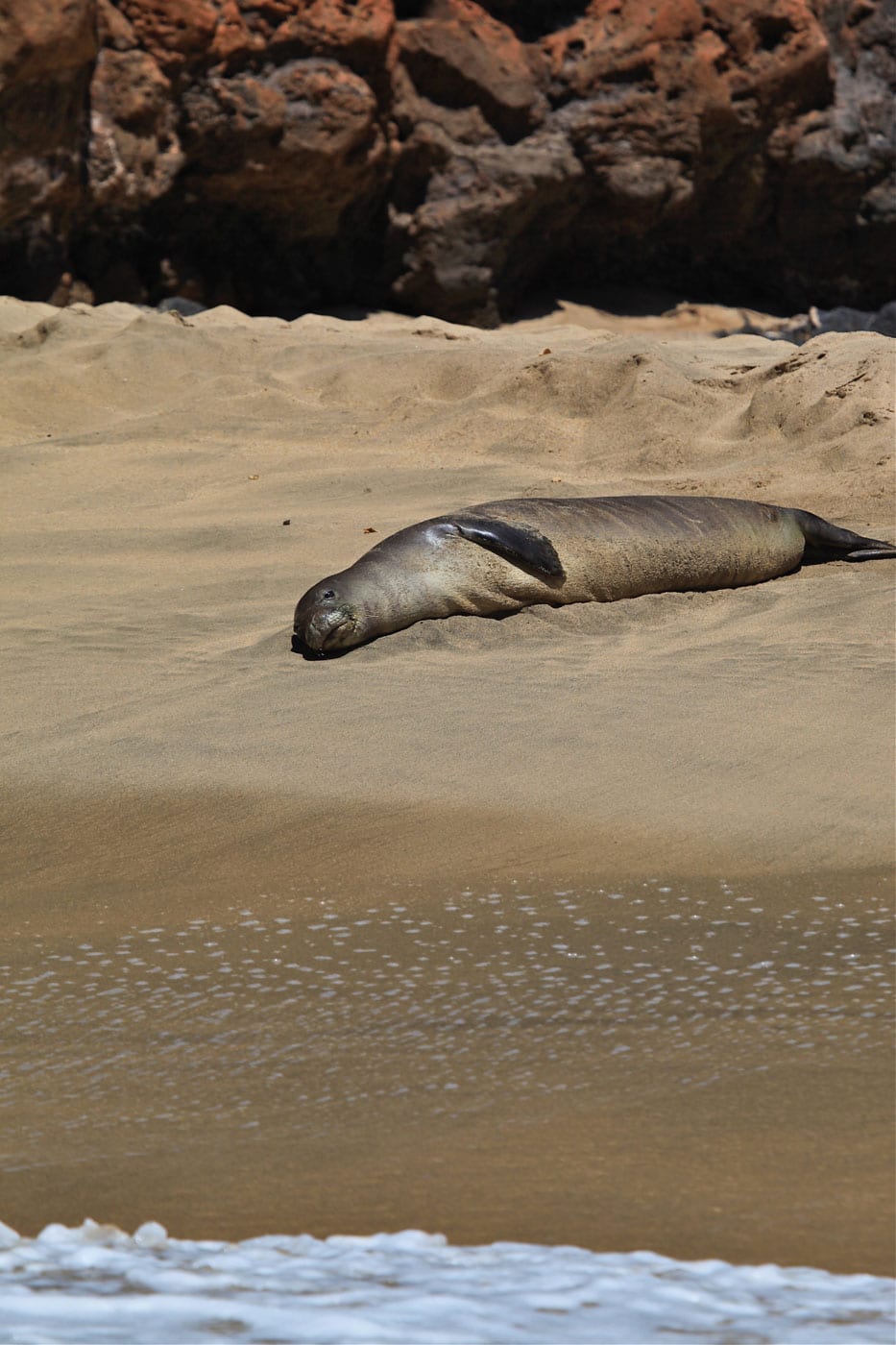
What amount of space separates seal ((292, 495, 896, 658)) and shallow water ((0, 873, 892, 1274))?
6.45 ft

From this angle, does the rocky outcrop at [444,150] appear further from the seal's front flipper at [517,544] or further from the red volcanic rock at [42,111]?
the seal's front flipper at [517,544]

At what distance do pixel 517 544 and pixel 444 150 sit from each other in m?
8.78

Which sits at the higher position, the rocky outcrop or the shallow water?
the rocky outcrop

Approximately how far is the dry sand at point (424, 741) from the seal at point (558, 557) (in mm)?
115

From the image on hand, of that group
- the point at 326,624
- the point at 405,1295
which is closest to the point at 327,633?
the point at 326,624

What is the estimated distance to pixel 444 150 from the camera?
1250cm

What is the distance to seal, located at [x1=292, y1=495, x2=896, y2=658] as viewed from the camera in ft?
15.0

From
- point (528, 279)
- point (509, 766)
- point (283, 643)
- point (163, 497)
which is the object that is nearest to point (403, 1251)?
point (509, 766)

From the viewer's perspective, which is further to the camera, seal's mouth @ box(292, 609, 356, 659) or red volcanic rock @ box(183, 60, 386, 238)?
red volcanic rock @ box(183, 60, 386, 238)

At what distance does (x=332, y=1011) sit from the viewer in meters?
2.19

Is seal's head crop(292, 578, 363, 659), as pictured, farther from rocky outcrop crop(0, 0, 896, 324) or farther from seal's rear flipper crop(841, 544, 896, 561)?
rocky outcrop crop(0, 0, 896, 324)

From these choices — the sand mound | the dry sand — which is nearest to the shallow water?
the dry sand

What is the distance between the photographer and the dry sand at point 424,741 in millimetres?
1679

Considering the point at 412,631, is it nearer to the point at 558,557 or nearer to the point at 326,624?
the point at 326,624
